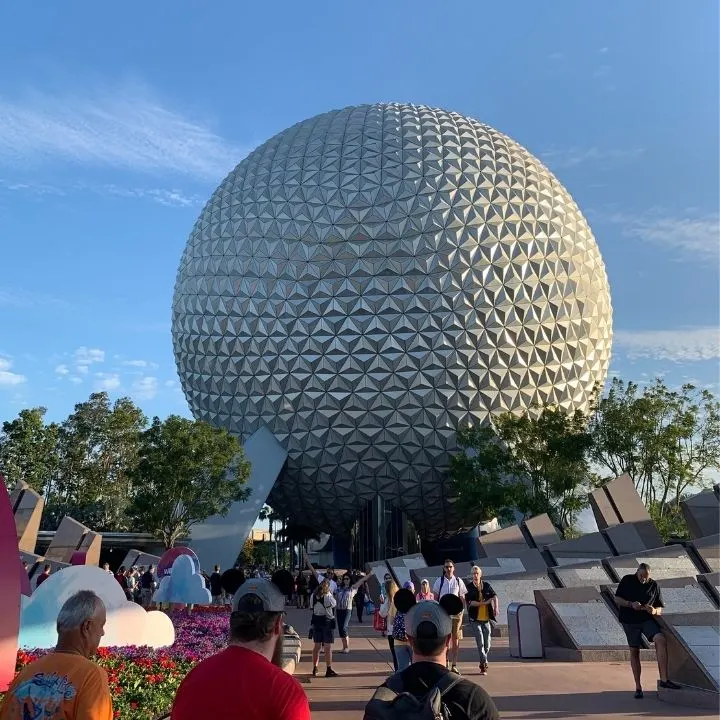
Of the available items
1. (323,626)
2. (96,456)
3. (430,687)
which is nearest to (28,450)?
(96,456)

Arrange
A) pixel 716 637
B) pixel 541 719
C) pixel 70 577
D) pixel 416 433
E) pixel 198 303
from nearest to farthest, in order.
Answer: pixel 541 719, pixel 716 637, pixel 70 577, pixel 416 433, pixel 198 303

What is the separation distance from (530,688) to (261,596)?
693 cm

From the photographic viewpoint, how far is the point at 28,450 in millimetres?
44562

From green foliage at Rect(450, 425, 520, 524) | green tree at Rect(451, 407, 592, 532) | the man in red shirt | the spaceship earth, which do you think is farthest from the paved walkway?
the spaceship earth

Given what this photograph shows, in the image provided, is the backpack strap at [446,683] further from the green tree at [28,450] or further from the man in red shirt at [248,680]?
the green tree at [28,450]

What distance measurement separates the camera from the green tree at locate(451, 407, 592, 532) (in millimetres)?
31578

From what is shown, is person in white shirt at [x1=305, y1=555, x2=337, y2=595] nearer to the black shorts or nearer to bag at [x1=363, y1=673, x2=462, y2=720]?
the black shorts

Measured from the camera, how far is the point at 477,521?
37.5m

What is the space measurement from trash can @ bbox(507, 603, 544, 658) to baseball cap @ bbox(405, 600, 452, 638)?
9677mm

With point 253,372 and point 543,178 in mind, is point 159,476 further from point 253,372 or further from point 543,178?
point 543,178

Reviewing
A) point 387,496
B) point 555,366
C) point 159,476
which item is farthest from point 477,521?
point 159,476

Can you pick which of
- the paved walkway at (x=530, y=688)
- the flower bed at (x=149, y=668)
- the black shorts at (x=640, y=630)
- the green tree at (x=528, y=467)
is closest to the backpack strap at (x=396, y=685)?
the flower bed at (x=149, y=668)

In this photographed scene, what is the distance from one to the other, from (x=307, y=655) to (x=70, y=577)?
5.16 metres

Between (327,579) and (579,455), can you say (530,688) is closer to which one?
(327,579)
